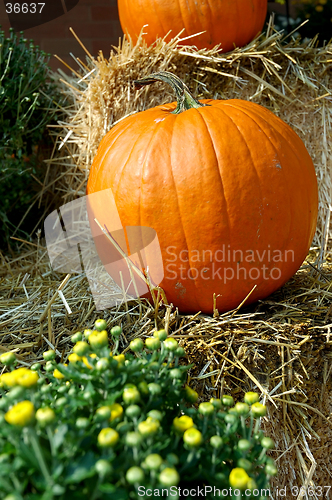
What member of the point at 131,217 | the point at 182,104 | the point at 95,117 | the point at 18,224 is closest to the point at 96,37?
the point at 95,117

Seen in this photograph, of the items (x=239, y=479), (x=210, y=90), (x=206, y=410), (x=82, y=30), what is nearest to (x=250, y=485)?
(x=239, y=479)

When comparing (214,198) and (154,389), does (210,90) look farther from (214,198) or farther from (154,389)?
(154,389)

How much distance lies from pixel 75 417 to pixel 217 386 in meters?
0.53

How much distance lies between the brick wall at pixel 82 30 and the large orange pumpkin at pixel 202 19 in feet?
4.25

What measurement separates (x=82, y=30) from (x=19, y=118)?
1.56 meters

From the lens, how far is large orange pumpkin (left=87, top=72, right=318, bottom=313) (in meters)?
1.10

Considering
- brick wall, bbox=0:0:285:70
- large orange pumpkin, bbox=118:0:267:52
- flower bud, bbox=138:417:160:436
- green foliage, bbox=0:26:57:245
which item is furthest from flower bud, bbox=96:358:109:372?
brick wall, bbox=0:0:285:70

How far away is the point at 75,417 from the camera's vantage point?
1.99ft

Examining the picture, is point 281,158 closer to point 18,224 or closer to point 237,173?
point 237,173

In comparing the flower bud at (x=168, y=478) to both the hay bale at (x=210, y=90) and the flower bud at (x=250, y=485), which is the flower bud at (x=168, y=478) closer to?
the flower bud at (x=250, y=485)

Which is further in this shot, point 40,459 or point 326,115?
Answer: point 326,115

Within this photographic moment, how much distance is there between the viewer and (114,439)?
52cm

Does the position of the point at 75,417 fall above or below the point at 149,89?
below

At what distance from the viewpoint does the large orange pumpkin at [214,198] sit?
1.10 m
